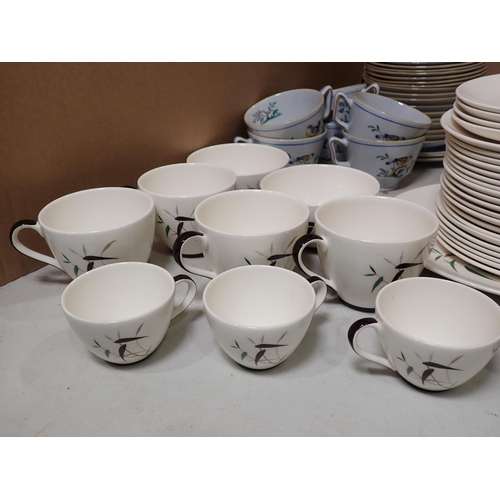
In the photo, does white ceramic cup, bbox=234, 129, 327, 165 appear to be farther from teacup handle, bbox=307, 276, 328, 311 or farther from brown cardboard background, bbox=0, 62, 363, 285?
teacup handle, bbox=307, 276, 328, 311

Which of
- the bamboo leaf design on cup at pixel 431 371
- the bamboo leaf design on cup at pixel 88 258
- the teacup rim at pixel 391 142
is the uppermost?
the teacup rim at pixel 391 142

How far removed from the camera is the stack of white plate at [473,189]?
699 millimetres

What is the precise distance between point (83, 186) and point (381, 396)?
61 cm

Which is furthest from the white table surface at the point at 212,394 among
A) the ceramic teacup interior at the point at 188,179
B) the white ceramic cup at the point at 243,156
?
the white ceramic cup at the point at 243,156

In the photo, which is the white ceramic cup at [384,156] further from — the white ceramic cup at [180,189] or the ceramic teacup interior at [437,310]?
the ceramic teacup interior at [437,310]

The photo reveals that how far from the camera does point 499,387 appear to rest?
2.03 ft

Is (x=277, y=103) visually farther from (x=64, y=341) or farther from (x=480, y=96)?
(x=64, y=341)

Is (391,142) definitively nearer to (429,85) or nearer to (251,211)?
(429,85)

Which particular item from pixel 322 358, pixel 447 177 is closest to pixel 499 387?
pixel 322 358

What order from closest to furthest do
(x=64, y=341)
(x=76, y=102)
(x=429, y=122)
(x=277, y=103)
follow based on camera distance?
(x=64, y=341)
(x=76, y=102)
(x=429, y=122)
(x=277, y=103)

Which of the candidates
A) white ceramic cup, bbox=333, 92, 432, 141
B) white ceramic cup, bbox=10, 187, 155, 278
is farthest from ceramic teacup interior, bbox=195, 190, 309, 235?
white ceramic cup, bbox=333, 92, 432, 141

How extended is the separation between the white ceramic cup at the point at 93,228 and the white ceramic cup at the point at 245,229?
0.25 feet

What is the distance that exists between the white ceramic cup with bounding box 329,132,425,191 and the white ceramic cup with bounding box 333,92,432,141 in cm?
2

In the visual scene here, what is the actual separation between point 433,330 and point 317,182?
0.42m
